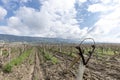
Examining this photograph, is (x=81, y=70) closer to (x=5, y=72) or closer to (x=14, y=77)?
(x=14, y=77)

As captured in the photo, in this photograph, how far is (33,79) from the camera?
15.3 meters

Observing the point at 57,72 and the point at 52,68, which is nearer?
the point at 57,72

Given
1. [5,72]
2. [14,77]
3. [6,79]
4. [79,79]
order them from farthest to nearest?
[5,72], [14,77], [6,79], [79,79]

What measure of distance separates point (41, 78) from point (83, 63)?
1293 cm

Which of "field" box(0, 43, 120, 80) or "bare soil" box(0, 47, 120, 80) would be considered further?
"field" box(0, 43, 120, 80)

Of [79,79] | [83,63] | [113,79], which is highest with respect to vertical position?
[83,63]

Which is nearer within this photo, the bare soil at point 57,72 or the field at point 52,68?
the bare soil at point 57,72

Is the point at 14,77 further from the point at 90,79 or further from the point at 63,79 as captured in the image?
the point at 90,79

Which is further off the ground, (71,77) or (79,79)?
(79,79)

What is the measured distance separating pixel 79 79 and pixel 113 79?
44.5ft

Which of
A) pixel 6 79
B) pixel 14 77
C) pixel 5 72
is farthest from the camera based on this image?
pixel 5 72

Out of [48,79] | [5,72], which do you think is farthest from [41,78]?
[5,72]

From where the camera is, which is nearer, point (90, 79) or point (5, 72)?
point (90, 79)

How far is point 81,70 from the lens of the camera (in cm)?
310
